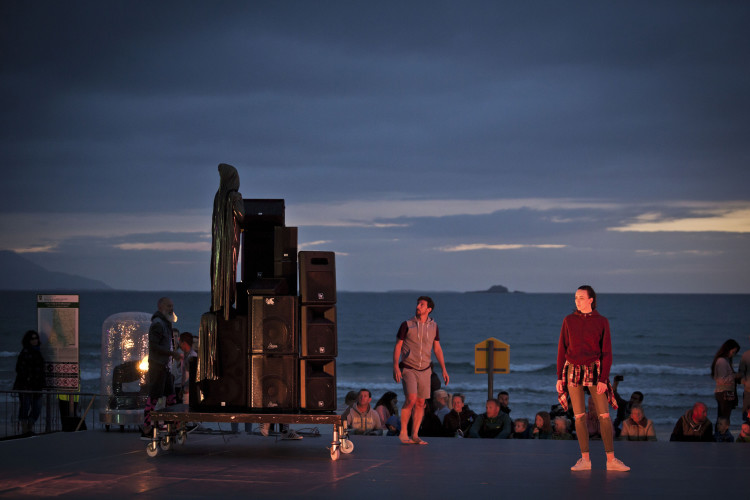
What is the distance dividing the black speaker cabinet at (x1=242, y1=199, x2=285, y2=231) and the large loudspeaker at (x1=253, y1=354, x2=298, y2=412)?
1.29m

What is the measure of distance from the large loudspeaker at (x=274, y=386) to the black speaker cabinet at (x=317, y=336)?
19 centimetres

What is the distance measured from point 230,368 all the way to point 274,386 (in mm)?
423

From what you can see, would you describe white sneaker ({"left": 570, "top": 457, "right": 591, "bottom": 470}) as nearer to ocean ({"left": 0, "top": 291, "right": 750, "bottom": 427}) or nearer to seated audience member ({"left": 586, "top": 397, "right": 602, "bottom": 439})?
seated audience member ({"left": 586, "top": 397, "right": 602, "bottom": 439})

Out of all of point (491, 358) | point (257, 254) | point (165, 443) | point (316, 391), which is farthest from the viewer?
point (491, 358)

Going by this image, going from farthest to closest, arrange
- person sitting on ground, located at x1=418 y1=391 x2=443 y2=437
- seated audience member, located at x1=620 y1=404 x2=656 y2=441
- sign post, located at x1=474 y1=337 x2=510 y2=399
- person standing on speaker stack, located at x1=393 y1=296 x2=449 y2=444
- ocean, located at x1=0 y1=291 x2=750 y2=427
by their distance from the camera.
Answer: ocean, located at x1=0 y1=291 x2=750 y2=427, sign post, located at x1=474 y1=337 x2=510 y2=399, person sitting on ground, located at x1=418 y1=391 x2=443 y2=437, seated audience member, located at x1=620 y1=404 x2=656 y2=441, person standing on speaker stack, located at x1=393 y1=296 x2=449 y2=444

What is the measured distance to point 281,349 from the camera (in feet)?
25.7

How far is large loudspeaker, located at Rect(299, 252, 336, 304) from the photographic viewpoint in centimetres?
790

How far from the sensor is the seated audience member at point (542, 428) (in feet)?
31.8

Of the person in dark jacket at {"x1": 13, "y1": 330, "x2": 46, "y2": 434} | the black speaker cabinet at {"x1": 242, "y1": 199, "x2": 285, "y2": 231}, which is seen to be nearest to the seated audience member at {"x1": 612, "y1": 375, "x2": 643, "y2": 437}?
the black speaker cabinet at {"x1": 242, "y1": 199, "x2": 285, "y2": 231}

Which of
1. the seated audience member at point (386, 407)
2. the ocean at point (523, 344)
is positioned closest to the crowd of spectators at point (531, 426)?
the seated audience member at point (386, 407)

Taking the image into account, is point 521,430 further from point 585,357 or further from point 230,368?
point 230,368

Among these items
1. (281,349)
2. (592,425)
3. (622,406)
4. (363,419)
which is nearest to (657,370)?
(622,406)

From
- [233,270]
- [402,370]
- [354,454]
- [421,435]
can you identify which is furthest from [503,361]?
[233,270]

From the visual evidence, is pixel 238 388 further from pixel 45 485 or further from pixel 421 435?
pixel 421 435
